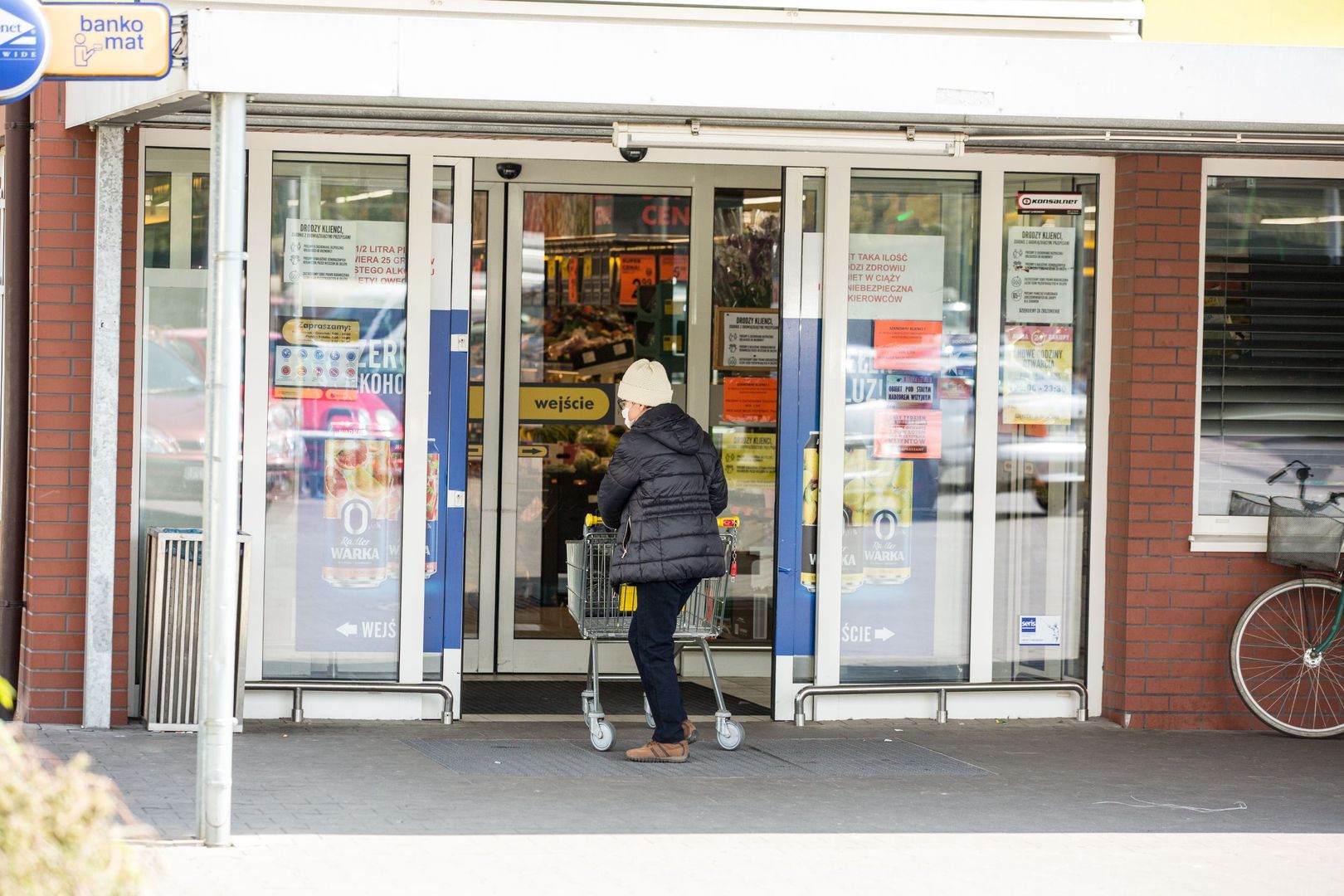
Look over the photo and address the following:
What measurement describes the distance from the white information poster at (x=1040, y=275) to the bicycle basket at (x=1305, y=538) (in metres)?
1.52

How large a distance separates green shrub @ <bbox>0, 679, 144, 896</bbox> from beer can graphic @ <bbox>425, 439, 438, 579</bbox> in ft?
16.4

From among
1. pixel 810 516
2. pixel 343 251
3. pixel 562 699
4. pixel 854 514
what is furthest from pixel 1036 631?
pixel 343 251

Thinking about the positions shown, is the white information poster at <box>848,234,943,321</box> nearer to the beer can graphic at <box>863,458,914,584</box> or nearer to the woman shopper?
the beer can graphic at <box>863,458,914,584</box>

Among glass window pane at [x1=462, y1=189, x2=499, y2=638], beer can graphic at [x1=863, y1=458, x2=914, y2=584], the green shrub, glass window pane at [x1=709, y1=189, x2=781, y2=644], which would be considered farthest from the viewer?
glass window pane at [x1=709, y1=189, x2=781, y2=644]

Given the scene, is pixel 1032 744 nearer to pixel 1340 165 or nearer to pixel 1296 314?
pixel 1296 314

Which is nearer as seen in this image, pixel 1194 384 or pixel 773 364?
pixel 1194 384

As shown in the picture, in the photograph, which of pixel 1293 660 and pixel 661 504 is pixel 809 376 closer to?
pixel 661 504

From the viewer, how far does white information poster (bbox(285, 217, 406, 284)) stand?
8.53 m

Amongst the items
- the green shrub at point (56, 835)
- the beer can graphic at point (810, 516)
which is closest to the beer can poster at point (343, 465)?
the beer can graphic at point (810, 516)

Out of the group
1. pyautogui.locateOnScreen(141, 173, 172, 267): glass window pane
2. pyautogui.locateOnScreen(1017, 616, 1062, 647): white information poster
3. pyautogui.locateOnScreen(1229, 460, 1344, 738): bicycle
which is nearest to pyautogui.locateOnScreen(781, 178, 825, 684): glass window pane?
pyautogui.locateOnScreen(1017, 616, 1062, 647): white information poster

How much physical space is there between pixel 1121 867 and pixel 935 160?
4113 mm

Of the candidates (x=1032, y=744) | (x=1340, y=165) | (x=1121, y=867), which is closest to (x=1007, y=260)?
(x=1340, y=165)

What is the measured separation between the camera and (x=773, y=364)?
407 inches

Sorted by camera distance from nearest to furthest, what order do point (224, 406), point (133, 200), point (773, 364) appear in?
point (224, 406), point (133, 200), point (773, 364)
